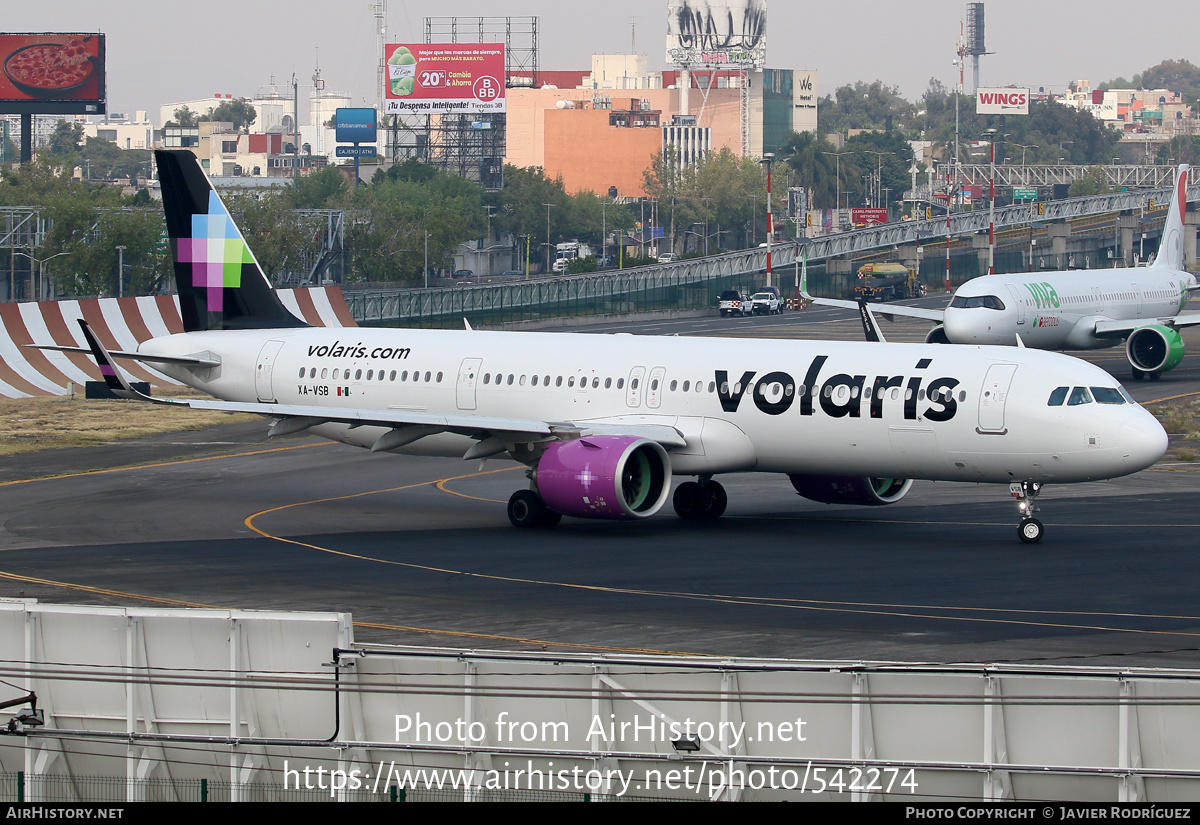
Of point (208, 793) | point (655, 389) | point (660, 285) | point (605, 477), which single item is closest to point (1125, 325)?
point (655, 389)

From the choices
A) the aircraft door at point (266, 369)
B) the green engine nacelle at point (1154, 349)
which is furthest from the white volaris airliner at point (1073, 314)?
the aircraft door at point (266, 369)

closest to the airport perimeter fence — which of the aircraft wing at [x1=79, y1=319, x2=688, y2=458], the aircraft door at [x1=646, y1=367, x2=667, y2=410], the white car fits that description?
the aircraft wing at [x1=79, y1=319, x2=688, y2=458]

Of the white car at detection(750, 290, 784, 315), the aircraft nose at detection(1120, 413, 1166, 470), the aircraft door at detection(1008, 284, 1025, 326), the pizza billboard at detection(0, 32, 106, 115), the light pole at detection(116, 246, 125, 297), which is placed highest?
the pizza billboard at detection(0, 32, 106, 115)

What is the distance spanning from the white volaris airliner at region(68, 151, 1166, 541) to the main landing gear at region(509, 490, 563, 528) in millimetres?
35

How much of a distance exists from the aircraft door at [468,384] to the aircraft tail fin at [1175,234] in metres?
58.0

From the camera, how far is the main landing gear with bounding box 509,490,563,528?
36.6 m

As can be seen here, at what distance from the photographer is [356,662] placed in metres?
17.5

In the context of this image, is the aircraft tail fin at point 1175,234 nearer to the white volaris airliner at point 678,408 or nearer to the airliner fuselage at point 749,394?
the white volaris airliner at point 678,408

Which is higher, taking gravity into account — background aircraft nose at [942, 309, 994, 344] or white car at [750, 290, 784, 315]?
white car at [750, 290, 784, 315]

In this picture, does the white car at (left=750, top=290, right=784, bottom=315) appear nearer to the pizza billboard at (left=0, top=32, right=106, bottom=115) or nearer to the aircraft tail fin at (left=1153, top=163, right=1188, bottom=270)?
the aircraft tail fin at (left=1153, top=163, right=1188, bottom=270)

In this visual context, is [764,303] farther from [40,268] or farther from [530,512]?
[530,512]

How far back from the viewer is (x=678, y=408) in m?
36.8

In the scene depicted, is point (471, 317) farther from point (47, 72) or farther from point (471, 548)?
point (471, 548)

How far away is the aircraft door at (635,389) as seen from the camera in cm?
3738
